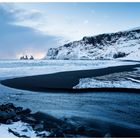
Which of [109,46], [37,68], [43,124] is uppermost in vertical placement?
[109,46]


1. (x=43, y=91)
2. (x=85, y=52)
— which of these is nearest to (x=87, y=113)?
(x=43, y=91)

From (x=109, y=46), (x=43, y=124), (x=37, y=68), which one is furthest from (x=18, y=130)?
(x=109, y=46)

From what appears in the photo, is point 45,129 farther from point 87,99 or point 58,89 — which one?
point 58,89

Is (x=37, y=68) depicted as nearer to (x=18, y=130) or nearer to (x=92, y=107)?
(x=92, y=107)

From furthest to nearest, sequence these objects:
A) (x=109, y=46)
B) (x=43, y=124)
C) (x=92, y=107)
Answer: (x=109, y=46), (x=92, y=107), (x=43, y=124)

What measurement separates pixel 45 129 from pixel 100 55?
151345 millimetres

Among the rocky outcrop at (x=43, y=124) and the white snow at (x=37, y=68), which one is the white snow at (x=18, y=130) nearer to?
the rocky outcrop at (x=43, y=124)

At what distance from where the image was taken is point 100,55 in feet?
533

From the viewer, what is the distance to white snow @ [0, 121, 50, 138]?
11781 millimetres

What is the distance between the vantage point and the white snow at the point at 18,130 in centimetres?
1178

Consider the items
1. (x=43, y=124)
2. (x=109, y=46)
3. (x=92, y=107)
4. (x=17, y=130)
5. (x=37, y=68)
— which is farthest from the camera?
(x=109, y=46)

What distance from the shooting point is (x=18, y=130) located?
1255cm

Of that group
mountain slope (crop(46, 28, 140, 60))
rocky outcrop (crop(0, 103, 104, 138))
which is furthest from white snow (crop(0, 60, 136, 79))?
mountain slope (crop(46, 28, 140, 60))

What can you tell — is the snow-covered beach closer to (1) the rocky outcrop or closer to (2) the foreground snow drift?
(1) the rocky outcrop
